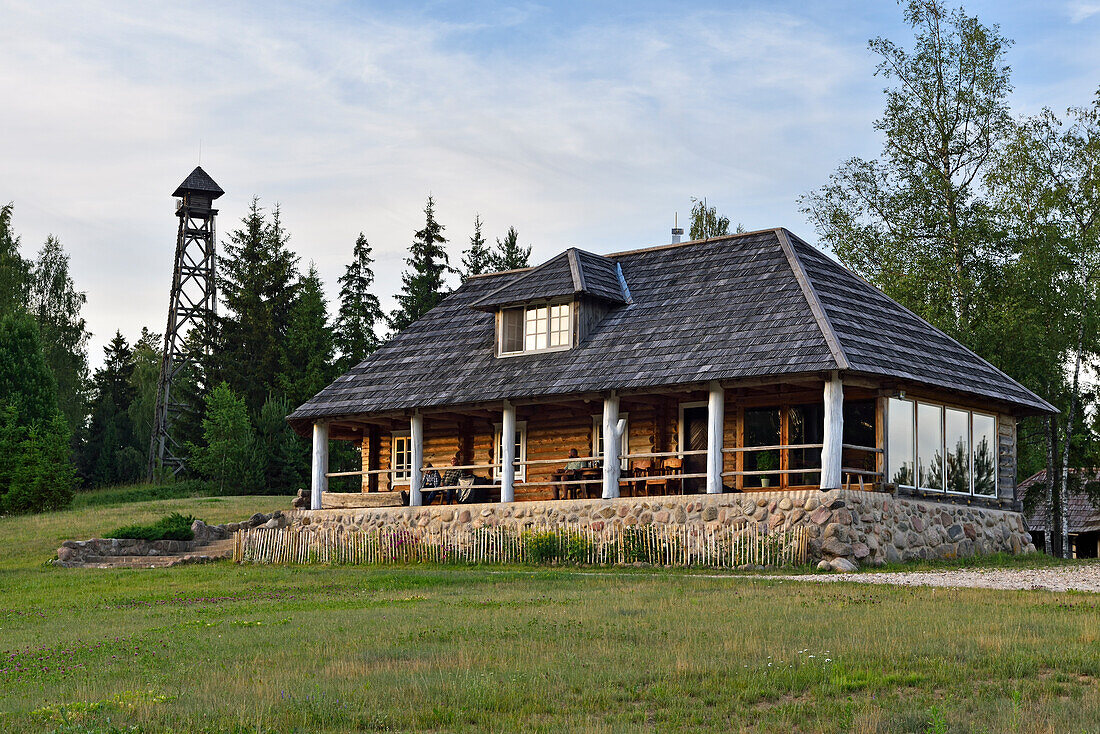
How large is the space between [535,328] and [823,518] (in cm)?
929

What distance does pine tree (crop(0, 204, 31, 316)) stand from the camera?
54.4 metres

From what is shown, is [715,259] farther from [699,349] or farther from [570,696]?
[570,696]

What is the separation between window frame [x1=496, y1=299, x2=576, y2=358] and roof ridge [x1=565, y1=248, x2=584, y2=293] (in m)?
0.45

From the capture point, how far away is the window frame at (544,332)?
29.4 metres

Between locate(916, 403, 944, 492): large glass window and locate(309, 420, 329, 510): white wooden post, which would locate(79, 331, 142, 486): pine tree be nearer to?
locate(309, 420, 329, 510): white wooden post

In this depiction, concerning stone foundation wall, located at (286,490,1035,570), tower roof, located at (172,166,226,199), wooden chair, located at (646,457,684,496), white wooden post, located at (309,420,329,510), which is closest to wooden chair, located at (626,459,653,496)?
wooden chair, located at (646,457,684,496)

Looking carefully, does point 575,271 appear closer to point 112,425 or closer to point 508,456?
point 508,456

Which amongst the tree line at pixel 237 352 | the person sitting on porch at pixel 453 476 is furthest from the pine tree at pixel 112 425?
the person sitting on porch at pixel 453 476

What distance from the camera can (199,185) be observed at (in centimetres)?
5406

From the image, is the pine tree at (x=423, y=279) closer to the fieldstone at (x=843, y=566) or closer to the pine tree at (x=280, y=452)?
the pine tree at (x=280, y=452)

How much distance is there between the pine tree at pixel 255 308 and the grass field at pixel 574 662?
126 feet

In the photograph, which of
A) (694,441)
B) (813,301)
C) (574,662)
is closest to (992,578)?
(813,301)

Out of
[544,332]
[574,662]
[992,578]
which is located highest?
[544,332]

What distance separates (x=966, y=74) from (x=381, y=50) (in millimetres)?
20330
